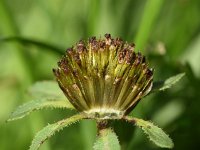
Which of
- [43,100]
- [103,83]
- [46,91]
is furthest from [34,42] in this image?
[103,83]

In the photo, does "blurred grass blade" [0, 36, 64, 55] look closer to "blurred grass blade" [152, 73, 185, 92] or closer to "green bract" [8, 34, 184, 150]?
"green bract" [8, 34, 184, 150]

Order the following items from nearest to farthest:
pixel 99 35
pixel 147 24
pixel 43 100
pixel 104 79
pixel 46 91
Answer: pixel 104 79 → pixel 43 100 → pixel 46 91 → pixel 147 24 → pixel 99 35

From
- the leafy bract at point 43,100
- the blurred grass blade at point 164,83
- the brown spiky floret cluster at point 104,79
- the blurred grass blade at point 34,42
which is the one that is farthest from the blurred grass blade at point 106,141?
the blurred grass blade at point 34,42

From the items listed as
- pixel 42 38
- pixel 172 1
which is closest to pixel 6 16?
pixel 42 38

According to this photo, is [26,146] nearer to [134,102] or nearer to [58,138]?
[58,138]

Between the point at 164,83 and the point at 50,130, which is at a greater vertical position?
the point at 164,83

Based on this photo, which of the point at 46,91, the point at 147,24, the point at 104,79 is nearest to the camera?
the point at 104,79

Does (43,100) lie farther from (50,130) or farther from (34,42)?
(34,42)

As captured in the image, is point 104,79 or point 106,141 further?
point 104,79
